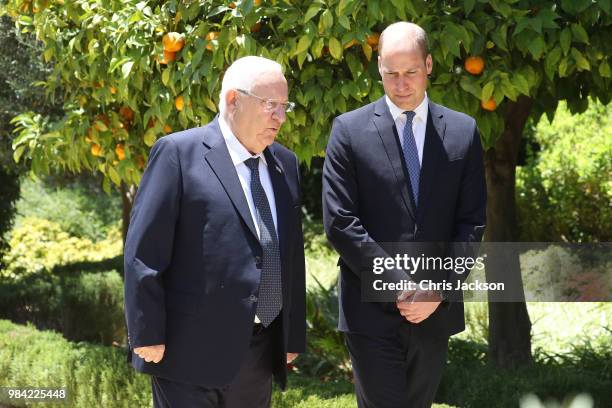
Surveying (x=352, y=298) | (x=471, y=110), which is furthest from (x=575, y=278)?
(x=352, y=298)

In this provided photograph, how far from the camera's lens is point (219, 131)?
3551 millimetres

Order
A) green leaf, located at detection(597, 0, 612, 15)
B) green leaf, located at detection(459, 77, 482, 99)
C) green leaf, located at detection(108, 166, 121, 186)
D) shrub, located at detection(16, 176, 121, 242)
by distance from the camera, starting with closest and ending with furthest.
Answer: green leaf, located at detection(597, 0, 612, 15)
green leaf, located at detection(459, 77, 482, 99)
green leaf, located at detection(108, 166, 121, 186)
shrub, located at detection(16, 176, 121, 242)

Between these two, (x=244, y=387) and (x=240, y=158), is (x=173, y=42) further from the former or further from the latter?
(x=244, y=387)

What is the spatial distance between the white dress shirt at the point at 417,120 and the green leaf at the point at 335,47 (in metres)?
0.95

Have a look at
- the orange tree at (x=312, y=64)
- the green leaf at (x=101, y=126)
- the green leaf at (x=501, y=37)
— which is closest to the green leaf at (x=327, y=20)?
the orange tree at (x=312, y=64)

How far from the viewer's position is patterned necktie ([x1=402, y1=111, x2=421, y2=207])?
3.83 meters

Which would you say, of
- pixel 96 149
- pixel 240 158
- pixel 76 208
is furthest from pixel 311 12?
pixel 76 208

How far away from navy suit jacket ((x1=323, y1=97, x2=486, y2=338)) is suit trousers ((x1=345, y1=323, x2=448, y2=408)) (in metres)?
0.05

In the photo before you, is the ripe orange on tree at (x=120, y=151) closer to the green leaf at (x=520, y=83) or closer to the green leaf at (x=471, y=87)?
the green leaf at (x=471, y=87)

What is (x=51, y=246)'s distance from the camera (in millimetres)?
15484

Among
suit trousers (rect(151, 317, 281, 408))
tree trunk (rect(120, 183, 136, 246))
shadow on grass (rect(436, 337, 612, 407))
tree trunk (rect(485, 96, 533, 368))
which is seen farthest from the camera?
tree trunk (rect(120, 183, 136, 246))

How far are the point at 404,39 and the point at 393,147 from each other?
1.46ft

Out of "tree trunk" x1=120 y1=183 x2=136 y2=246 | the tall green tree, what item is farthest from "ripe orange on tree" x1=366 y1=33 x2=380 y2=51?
"tree trunk" x1=120 y1=183 x2=136 y2=246

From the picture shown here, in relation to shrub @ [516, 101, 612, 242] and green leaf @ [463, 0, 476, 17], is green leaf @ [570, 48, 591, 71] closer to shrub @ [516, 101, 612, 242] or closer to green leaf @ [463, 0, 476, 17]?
green leaf @ [463, 0, 476, 17]
